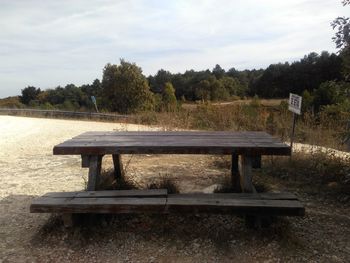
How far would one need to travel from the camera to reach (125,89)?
29.5 meters

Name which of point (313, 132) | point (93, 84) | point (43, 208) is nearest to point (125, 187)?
point (43, 208)

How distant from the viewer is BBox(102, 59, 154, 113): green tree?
2959cm

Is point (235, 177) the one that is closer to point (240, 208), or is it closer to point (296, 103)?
point (240, 208)

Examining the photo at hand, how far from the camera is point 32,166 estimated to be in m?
6.52

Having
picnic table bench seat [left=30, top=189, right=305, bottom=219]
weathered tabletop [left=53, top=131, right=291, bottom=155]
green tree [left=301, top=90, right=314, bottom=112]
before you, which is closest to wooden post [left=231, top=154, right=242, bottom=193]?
weathered tabletop [left=53, top=131, right=291, bottom=155]

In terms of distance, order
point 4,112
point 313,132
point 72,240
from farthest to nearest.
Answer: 1. point 4,112
2. point 313,132
3. point 72,240

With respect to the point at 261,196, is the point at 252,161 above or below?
above

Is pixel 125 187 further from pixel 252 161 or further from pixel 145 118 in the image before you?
pixel 145 118

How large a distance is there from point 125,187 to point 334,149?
4.16 meters

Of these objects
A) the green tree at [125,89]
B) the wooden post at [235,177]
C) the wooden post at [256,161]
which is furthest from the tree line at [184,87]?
the wooden post at [256,161]

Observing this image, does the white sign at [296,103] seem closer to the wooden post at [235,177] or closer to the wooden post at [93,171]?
the wooden post at [235,177]

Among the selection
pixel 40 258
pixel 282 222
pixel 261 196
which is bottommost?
pixel 40 258

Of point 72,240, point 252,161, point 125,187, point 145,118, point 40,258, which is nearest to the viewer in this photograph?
point 40,258

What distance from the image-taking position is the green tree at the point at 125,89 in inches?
1165
